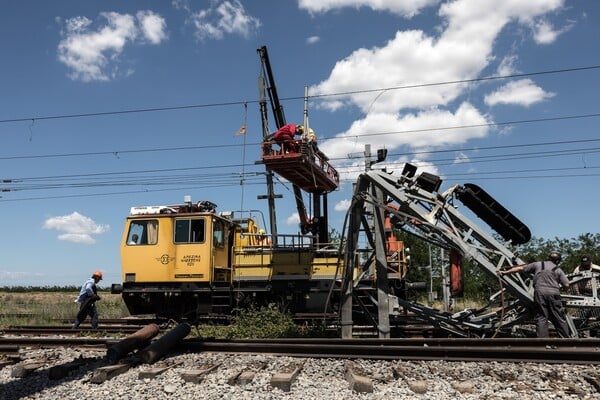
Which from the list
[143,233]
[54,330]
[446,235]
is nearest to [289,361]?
[446,235]

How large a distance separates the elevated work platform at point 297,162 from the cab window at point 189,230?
8.63 ft

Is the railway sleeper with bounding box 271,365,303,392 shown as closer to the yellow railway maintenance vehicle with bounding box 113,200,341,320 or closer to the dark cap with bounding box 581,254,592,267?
the yellow railway maintenance vehicle with bounding box 113,200,341,320

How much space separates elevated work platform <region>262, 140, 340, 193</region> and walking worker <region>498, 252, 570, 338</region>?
592 centimetres

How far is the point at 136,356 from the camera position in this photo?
736cm

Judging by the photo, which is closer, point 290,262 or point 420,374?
point 420,374

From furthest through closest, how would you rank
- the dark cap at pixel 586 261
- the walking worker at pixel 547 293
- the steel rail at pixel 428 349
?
1. the dark cap at pixel 586 261
2. the walking worker at pixel 547 293
3. the steel rail at pixel 428 349

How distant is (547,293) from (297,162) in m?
6.59

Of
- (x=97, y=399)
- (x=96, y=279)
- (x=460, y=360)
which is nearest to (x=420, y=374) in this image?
(x=460, y=360)

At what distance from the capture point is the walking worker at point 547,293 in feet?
27.6

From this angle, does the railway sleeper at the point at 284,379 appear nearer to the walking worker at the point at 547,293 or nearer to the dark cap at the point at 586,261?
the walking worker at the point at 547,293

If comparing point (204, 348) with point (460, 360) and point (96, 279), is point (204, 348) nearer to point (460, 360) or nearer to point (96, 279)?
point (460, 360)

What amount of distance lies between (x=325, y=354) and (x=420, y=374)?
171cm

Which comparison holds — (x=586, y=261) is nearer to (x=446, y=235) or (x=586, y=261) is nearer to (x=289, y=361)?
(x=446, y=235)

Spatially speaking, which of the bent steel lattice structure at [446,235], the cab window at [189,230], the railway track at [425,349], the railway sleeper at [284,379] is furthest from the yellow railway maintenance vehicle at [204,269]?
the railway sleeper at [284,379]
